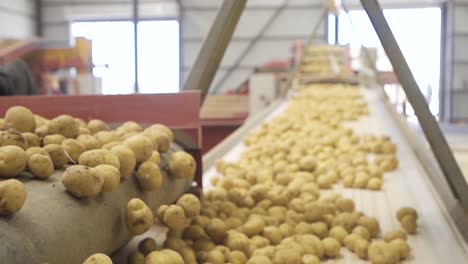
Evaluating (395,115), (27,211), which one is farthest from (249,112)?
(27,211)

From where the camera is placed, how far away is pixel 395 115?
15.0 feet

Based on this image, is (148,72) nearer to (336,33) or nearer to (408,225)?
(336,33)

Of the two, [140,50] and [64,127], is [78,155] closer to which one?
[64,127]

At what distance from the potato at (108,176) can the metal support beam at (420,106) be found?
34.8 inches

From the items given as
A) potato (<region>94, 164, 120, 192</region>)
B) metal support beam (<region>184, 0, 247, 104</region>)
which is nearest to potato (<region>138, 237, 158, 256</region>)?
potato (<region>94, 164, 120, 192</region>)

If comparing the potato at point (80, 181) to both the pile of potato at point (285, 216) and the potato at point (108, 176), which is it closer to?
the potato at point (108, 176)

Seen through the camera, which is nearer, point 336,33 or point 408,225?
point 408,225

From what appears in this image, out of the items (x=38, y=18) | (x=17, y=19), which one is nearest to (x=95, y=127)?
(x=17, y=19)

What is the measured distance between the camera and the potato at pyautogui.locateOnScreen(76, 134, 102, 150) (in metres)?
1.23

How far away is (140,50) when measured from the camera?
598 inches

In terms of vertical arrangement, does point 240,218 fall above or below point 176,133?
below

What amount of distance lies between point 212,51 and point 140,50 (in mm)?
13641

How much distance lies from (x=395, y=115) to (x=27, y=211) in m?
4.02

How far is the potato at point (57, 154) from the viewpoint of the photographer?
1095mm
